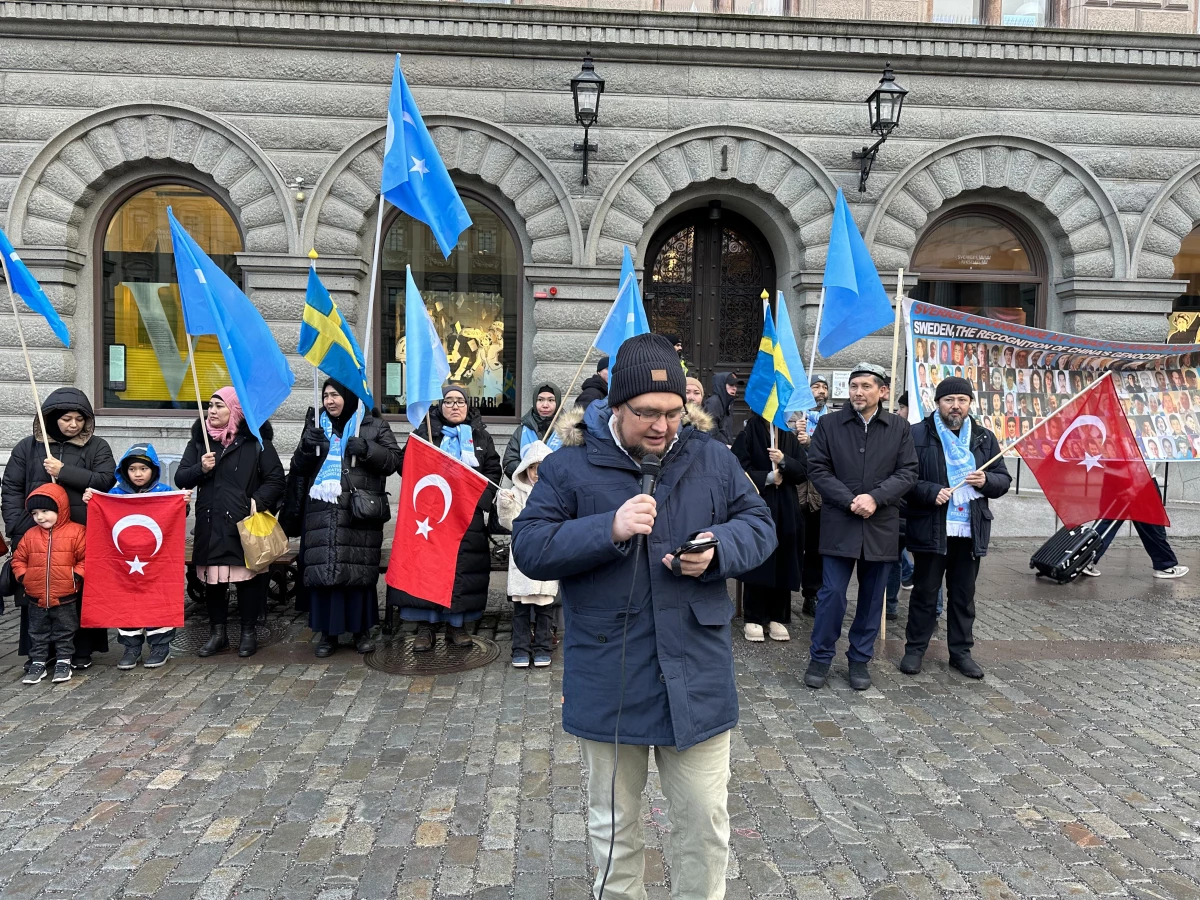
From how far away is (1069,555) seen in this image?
873cm

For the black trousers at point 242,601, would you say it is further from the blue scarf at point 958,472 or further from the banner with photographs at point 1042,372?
the banner with photographs at point 1042,372

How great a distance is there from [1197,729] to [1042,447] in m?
2.37

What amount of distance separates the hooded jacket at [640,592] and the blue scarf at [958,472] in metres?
3.67

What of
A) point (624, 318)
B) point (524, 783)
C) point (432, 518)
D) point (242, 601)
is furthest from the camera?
point (624, 318)

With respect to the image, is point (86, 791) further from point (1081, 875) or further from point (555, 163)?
point (555, 163)

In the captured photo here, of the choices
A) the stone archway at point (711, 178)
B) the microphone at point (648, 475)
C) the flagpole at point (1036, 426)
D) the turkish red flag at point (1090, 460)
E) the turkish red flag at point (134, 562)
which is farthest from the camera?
the stone archway at point (711, 178)

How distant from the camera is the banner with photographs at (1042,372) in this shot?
23.6 ft

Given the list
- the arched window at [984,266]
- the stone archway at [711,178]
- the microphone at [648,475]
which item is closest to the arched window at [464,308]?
the stone archway at [711,178]

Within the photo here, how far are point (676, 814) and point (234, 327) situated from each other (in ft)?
15.0

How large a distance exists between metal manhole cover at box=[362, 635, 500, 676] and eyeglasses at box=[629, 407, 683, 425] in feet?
12.8

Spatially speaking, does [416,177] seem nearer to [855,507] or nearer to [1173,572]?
[855,507]

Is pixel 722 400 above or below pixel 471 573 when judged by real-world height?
above

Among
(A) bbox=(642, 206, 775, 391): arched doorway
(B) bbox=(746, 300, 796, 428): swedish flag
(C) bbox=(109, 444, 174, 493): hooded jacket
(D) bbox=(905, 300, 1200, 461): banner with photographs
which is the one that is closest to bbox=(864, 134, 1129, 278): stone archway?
(A) bbox=(642, 206, 775, 391): arched doorway

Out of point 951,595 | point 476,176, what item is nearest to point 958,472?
point 951,595
